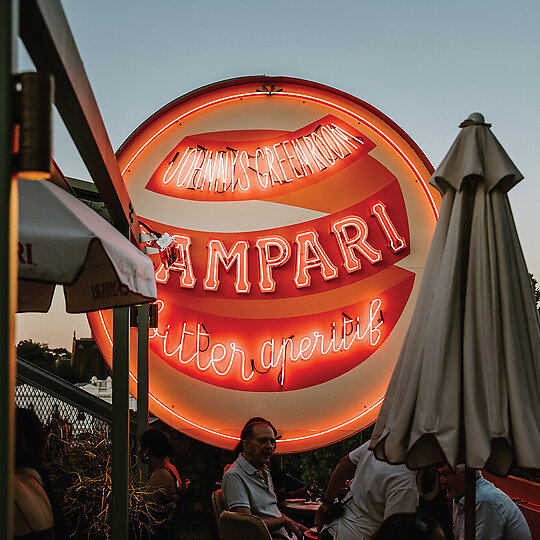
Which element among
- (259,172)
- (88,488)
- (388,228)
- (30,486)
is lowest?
(88,488)

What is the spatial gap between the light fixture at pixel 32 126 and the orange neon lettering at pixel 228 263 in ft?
17.5

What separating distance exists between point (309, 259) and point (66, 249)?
15.1ft

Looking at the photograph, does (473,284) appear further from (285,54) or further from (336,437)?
(285,54)

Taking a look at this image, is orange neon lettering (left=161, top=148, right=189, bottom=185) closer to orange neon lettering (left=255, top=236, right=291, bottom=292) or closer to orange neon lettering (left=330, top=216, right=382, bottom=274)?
orange neon lettering (left=255, top=236, right=291, bottom=292)

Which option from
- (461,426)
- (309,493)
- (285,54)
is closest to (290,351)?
(309,493)

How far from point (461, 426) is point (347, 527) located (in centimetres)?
175

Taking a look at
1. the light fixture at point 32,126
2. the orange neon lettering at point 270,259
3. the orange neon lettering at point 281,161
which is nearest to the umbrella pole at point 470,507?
the light fixture at point 32,126

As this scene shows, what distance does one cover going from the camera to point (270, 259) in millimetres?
6867

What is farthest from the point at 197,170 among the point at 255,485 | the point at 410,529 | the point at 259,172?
the point at 410,529

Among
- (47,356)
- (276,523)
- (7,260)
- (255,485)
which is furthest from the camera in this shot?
(47,356)

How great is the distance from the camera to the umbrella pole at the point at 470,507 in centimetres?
A: 309

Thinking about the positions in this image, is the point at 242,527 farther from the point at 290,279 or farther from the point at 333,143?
the point at 333,143

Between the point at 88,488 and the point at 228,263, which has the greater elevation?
the point at 228,263

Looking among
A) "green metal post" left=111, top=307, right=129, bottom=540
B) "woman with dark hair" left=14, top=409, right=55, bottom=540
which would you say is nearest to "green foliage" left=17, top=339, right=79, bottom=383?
"green metal post" left=111, top=307, right=129, bottom=540
